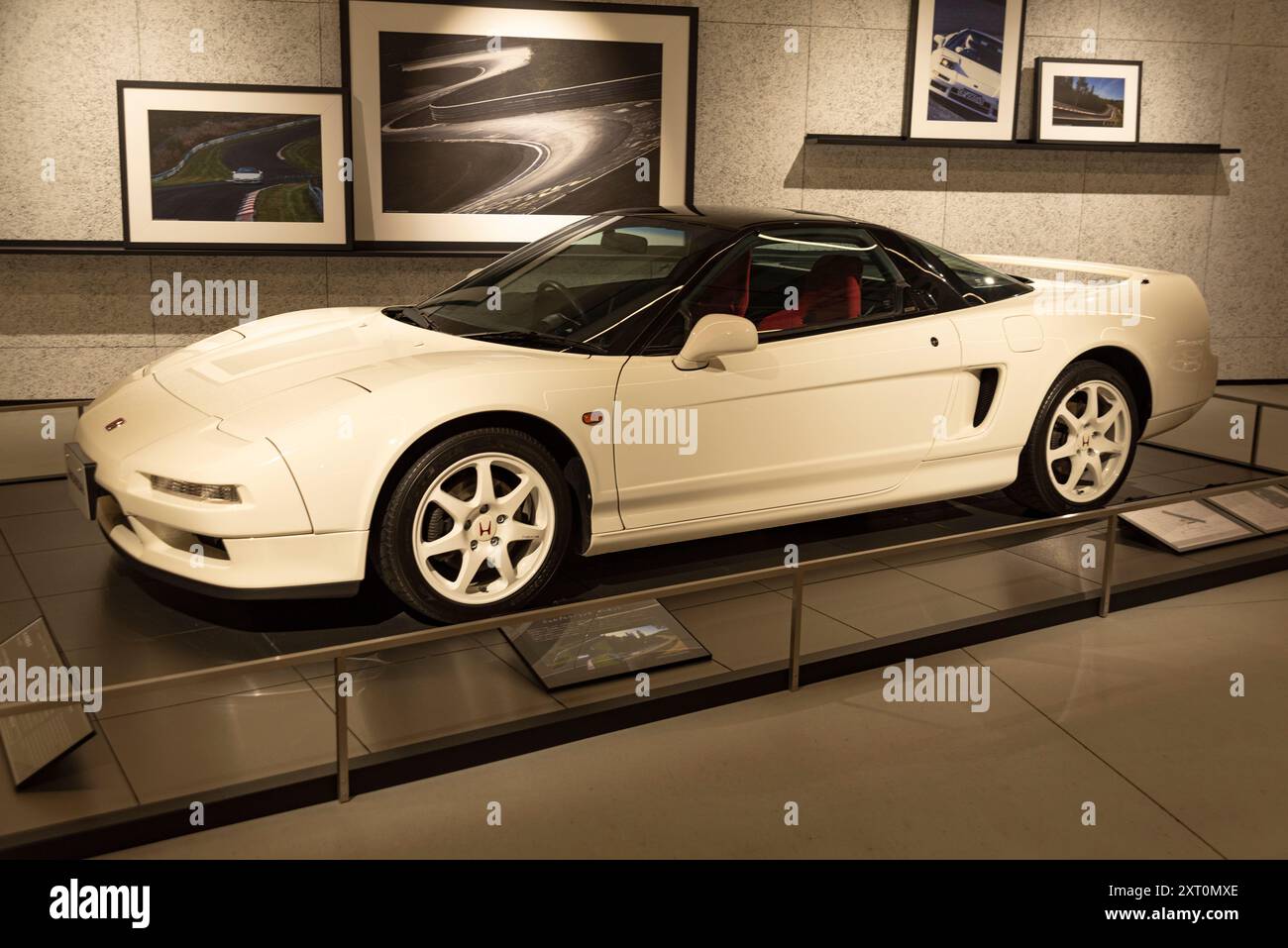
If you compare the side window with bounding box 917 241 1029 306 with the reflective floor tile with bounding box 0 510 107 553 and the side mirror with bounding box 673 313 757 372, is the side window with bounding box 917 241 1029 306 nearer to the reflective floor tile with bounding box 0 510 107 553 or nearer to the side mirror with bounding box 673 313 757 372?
the side mirror with bounding box 673 313 757 372

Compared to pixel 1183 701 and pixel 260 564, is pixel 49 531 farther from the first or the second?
pixel 1183 701

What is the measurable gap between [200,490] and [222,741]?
74 centimetres

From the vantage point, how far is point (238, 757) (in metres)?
2.95

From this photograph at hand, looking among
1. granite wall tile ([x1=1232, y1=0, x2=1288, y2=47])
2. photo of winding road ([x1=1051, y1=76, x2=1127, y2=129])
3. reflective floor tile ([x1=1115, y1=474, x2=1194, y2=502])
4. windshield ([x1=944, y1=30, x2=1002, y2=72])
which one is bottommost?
reflective floor tile ([x1=1115, y1=474, x2=1194, y2=502])

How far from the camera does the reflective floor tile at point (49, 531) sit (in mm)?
4484

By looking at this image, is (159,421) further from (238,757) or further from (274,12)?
(274,12)

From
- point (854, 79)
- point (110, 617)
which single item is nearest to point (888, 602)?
point (110, 617)

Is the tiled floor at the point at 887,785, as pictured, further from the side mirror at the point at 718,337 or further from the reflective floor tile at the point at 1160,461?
the reflective floor tile at the point at 1160,461

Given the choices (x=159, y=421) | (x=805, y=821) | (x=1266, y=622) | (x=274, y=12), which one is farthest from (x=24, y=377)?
(x=1266, y=622)

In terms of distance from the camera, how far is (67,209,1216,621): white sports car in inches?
136

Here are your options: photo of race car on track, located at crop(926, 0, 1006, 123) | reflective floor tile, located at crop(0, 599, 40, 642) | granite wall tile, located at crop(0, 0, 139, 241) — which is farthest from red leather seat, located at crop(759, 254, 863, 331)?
granite wall tile, located at crop(0, 0, 139, 241)

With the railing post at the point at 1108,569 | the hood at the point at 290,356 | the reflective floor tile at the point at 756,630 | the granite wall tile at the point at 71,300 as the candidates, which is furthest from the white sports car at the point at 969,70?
the reflective floor tile at the point at 756,630

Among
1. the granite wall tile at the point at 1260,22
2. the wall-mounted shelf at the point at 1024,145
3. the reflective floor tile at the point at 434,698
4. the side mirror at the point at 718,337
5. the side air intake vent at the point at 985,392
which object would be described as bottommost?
the reflective floor tile at the point at 434,698

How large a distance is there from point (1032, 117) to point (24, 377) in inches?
260
